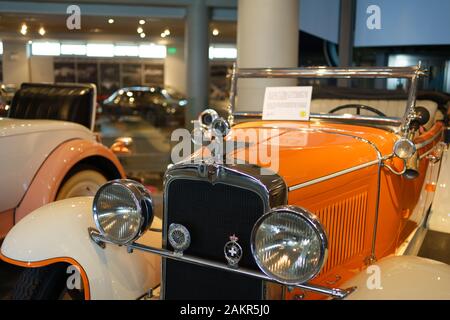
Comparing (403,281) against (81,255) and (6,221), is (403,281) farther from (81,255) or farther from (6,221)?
(6,221)

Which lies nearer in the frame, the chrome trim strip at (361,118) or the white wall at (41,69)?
the chrome trim strip at (361,118)

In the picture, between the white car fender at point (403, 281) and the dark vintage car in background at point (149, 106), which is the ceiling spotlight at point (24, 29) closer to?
the dark vintage car in background at point (149, 106)

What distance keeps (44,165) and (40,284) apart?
1450 mm

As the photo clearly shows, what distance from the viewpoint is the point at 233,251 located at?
1763 mm

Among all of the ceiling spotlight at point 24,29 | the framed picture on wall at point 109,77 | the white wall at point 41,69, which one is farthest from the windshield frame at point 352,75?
the framed picture on wall at point 109,77

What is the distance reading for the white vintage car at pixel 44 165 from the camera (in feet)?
10.6

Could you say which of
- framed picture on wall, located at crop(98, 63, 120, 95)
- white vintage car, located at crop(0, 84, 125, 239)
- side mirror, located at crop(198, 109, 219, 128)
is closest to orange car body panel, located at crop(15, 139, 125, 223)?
white vintage car, located at crop(0, 84, 125, 239)

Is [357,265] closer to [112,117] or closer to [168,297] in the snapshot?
[168,297]

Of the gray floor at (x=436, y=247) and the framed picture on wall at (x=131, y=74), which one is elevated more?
the framed picture on wall at (x=131, y=74)

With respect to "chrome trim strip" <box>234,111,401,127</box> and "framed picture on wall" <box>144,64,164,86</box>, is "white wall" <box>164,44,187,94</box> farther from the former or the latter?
"chrome trim strip" <box>234,111,401,127</box>

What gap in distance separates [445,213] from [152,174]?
4216 mm

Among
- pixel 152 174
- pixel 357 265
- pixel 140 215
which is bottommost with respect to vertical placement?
pixel 152 174

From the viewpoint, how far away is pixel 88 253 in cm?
214
